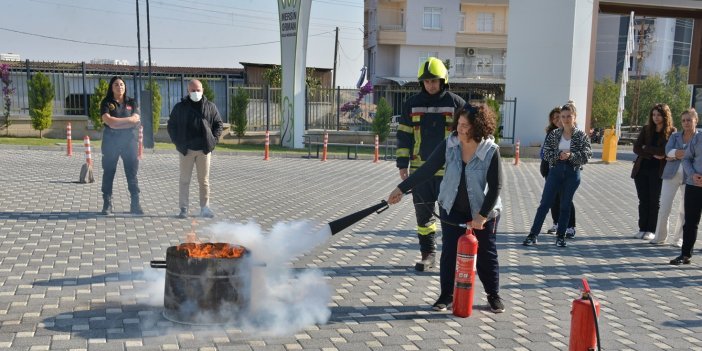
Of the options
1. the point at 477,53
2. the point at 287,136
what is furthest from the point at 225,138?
the point at 477,53

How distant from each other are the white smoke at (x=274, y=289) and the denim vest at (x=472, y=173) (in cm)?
116

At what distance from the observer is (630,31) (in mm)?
28359

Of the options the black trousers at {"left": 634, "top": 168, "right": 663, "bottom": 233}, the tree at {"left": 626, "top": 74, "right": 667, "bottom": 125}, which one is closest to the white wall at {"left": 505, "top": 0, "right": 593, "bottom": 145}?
the black trousers at {"left": 634, "top": 168, "right": 663, "bottom": 233}

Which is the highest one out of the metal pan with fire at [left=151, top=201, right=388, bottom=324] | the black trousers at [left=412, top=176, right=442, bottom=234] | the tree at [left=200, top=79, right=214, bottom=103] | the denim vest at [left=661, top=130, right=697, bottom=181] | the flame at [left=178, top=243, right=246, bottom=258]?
the tree at [left=200, top=79, right=214, bottom=103]

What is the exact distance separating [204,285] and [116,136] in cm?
578

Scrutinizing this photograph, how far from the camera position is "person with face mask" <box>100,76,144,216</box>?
10211mm

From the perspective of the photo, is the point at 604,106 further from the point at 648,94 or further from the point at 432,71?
the point at 432,71

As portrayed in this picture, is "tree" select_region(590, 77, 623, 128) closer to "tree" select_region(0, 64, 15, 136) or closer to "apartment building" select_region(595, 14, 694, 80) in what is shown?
"apartment building" select_region(595, 14, 694, 80)

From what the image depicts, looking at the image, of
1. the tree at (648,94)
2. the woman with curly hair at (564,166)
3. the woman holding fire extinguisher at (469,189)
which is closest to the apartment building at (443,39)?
the tree at (648,94)

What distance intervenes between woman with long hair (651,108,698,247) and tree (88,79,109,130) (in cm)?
2340

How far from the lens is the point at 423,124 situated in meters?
7.15

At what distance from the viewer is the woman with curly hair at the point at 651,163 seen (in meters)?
9.77

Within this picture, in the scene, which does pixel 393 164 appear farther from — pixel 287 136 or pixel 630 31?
pixel 630 31

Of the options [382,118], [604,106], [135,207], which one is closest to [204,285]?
[135,207]
